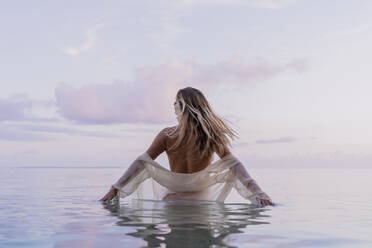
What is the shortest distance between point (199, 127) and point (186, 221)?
87.5 inches

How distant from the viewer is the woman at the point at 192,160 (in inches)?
256

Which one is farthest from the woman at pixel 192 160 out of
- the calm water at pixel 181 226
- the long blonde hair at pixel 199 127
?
the calm water at pixel 181 226

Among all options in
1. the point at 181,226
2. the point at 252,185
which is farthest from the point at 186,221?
the point at 252,185

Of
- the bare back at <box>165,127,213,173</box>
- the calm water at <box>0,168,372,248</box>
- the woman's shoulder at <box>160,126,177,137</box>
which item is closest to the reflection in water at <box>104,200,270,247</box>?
the calm water at <box>0,168,372,248</box>

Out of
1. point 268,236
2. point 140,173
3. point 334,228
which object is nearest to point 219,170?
point 140,173

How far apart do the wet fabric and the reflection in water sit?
0.66 ft

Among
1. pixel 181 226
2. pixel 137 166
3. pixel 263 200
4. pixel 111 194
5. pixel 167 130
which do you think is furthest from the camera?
pixel 137 166

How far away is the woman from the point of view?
6500 millimetres

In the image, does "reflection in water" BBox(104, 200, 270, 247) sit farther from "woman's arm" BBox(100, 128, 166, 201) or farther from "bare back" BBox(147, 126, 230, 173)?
"bare back" BBox(147, 126, 230, 173)

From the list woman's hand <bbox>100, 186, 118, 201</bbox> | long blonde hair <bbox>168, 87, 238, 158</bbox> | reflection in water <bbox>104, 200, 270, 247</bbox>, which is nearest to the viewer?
reflection in water <bbox>104, 200, 270, 247</bbox>

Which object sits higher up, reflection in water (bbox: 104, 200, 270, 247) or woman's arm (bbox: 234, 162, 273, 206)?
woman's arm (bbox: 234, 162, 273, 206)

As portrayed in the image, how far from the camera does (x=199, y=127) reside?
6.54 m

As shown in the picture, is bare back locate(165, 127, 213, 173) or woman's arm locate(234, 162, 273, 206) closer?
woman's arm locate(234, 162, 273, 206)

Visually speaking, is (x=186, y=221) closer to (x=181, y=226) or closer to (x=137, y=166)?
(x=181, y=226)
